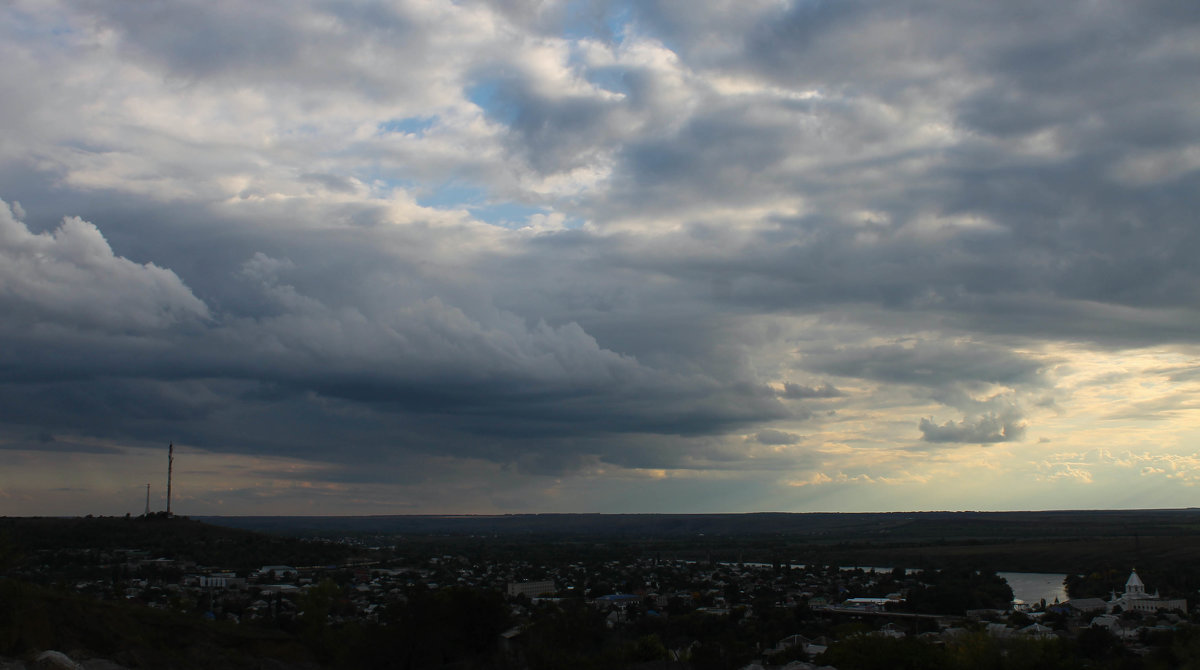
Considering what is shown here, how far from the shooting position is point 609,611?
6278 cm

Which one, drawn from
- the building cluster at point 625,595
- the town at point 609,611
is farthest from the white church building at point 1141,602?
the town at point 609,611

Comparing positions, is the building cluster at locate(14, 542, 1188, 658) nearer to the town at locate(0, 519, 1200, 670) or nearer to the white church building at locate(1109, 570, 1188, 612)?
the white church building at locate(1109, 570, 1188, 612)

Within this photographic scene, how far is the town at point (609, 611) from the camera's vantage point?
1448 inches

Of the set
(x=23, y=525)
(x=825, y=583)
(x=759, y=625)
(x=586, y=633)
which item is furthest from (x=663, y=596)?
(x=23, y=525)

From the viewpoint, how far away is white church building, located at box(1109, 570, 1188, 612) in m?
65.1

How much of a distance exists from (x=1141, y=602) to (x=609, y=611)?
3979 cm

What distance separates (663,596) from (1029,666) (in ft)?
156

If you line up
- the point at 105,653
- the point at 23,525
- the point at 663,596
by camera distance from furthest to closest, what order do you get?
the point at 23,525, the point at 663,596, the point at 105,653

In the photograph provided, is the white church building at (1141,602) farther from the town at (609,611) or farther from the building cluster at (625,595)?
the town at (609,611)

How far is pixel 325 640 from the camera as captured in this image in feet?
135

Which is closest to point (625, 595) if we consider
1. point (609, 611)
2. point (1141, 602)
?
point (609, 611)

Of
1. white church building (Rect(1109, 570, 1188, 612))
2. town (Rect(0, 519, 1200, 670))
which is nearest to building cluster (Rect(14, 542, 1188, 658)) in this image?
white church building (Rect(1109, 570, 1188, 612))

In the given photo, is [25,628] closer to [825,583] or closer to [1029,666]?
[1029,666]

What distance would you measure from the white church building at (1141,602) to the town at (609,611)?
229mm
